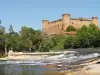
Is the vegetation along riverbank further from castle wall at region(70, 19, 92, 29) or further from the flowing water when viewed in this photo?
castle wall at region(70, 19, 92, 29)

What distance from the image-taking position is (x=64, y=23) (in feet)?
513

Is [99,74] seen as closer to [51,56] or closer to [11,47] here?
[51,56]

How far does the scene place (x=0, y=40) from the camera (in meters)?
92.6

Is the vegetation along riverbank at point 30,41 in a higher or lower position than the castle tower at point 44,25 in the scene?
lower

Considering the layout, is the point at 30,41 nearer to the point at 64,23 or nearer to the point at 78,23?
the point at 64,23

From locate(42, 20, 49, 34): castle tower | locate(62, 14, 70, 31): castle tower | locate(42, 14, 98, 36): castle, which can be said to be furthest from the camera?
locate(42, 20, 49, 34): castle tower

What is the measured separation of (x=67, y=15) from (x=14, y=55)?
8219 cm

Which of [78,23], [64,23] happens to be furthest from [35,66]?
[78,23]

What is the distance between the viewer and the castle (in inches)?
6186

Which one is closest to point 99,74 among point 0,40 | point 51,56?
point 51,56

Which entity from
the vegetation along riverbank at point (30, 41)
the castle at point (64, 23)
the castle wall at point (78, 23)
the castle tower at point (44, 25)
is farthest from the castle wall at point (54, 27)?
the vegetation along riverbank at point (30, 41)

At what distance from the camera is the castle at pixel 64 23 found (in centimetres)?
15712

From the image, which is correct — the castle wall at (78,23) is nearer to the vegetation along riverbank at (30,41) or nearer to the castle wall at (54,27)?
the castle wall at (54,27)

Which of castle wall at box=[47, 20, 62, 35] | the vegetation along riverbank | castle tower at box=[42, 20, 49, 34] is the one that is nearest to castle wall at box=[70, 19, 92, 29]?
castle wall at box=[47, 20, 62, 35]
